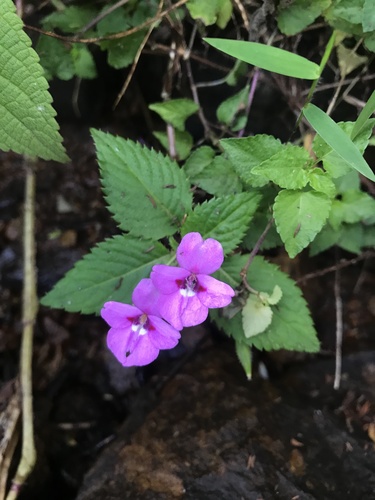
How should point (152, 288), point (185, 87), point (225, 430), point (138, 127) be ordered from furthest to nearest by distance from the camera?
point (138, 127) → point (185, 87) → point (225, 430) → point (152, 288)

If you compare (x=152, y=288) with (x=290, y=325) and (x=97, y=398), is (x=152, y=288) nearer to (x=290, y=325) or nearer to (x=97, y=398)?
(x=290, y=325)

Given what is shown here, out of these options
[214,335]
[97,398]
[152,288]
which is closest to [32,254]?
[97,398]

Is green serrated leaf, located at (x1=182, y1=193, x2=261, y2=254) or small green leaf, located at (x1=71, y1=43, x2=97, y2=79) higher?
small green leaf, located at (x1=71, y1=43, x2=97, y2=79)

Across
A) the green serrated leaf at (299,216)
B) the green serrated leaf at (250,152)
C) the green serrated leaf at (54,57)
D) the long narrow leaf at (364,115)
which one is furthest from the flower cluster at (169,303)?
the green serrated leaf at (54,57)

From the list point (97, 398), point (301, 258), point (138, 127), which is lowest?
point (97, 398)

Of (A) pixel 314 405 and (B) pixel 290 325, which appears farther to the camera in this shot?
(A) pixel 314 405

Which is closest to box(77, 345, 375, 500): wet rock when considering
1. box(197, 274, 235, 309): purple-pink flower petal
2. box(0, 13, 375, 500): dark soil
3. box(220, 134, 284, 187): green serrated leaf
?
box(0, 13, 375, 500): dark soil

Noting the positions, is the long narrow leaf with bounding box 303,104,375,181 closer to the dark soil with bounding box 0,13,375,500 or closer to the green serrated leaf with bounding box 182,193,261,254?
the green serrated leaf with bounding box 182,193,261,254

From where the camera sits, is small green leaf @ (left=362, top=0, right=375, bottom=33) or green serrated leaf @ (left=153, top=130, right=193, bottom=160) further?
green serrated leaf @ (left=153, top=130, right=193, bottom=160)
